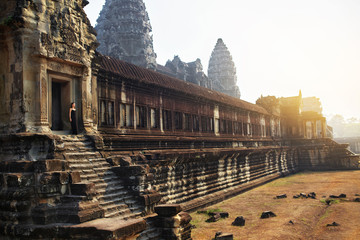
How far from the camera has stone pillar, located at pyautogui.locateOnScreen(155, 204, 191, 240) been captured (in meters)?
8.50

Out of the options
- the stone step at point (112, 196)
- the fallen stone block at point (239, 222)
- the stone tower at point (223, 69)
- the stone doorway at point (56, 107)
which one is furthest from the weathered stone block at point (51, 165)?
the stone tower at point (223, 69)

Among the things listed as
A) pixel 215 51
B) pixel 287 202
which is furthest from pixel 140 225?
Answer: pixel 215 51

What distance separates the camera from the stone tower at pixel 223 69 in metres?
73.8

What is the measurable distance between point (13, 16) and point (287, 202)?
14.4 meters

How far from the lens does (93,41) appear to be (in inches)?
416

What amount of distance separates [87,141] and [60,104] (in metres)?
1.72

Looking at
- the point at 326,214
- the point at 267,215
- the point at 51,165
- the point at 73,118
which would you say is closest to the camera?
the point at 51,165

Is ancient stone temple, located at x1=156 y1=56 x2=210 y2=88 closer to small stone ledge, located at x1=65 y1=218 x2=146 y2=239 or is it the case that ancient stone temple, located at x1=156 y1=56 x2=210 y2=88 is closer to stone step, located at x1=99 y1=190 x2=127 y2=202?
stone step, located at x1=99 y1=190 x2=127 y2=202

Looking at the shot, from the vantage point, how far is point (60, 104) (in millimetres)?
10375

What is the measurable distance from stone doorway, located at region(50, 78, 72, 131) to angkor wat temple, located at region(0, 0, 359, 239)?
3 cm

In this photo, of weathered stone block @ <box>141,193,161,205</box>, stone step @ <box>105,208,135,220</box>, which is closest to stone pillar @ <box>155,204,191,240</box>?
weathered stone block @ <box>141,193,161,205</box>

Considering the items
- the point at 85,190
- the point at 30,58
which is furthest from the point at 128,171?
the point at 30,58

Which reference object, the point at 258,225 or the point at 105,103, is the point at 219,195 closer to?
the point at 258,225

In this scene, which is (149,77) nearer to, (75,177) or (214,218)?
(214,218)
